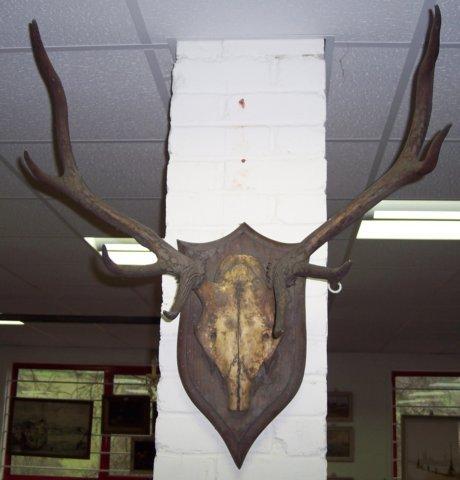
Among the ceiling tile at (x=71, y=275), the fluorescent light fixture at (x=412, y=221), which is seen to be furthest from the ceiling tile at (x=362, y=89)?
the ceiling tile at (x=71, y=275)

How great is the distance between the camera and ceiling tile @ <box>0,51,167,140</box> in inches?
81.1

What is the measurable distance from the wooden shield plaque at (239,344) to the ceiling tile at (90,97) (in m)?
0.71

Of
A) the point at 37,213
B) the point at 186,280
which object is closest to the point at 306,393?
the point at 186,280

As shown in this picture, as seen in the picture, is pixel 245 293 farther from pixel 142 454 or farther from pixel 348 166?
pixel 142 454

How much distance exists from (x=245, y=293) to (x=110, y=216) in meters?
0.38

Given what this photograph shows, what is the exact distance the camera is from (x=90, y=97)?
7.45ft

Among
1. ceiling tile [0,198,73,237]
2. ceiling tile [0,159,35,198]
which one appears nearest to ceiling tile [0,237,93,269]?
ceiling tile [0,198,73,237]

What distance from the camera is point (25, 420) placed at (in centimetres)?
809

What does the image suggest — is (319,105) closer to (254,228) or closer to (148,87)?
(254,228)

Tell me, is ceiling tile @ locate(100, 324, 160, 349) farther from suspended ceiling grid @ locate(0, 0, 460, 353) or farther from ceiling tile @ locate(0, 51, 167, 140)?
ceiling tile @ locate(0, 51, 167, 140)

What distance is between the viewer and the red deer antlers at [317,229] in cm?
158

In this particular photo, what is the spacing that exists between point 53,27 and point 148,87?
0.40 m

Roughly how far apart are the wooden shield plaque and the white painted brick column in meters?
0.04

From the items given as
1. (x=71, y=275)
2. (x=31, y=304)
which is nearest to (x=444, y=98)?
(x=71, y=275)
